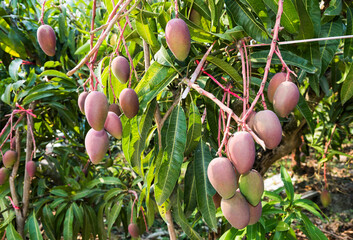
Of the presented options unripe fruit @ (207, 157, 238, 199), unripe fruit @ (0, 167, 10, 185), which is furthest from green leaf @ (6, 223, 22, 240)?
unripe fruit @ (207, 157, 238, 199)

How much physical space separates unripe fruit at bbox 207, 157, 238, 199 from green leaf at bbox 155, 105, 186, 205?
159 millimetres

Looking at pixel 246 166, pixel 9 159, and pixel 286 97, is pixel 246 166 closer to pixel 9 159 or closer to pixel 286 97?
pixel 286 97

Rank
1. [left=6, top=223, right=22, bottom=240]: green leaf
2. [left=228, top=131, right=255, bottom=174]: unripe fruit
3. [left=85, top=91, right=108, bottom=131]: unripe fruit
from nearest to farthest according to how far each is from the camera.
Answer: [left=228, top=131, right=255, bottom=174]: unripe fruit
[left=85, top=91, right=108, bottom=131]: unripe fruit
[left=6, top=223, right=22, bottom=240]: green leaf

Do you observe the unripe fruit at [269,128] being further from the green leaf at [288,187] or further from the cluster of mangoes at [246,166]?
the green leaf at [288,187]

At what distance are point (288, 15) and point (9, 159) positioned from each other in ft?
3.46

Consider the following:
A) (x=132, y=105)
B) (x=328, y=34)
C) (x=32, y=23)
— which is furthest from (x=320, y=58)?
(x=32, y=23)

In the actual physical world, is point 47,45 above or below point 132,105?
above

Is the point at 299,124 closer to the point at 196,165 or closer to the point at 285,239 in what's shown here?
the point at 285,239

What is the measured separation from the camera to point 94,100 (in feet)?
1.78

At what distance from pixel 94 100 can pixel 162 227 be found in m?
2.44

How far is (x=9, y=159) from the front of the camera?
1159 millimetres

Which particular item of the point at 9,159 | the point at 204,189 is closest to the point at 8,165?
the point at 9,159

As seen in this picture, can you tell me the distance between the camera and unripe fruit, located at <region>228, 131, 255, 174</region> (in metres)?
0.44

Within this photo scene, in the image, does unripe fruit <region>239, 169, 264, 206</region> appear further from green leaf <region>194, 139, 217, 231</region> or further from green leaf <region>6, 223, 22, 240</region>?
green leaf <region>6, 223, 22, 240</region>
